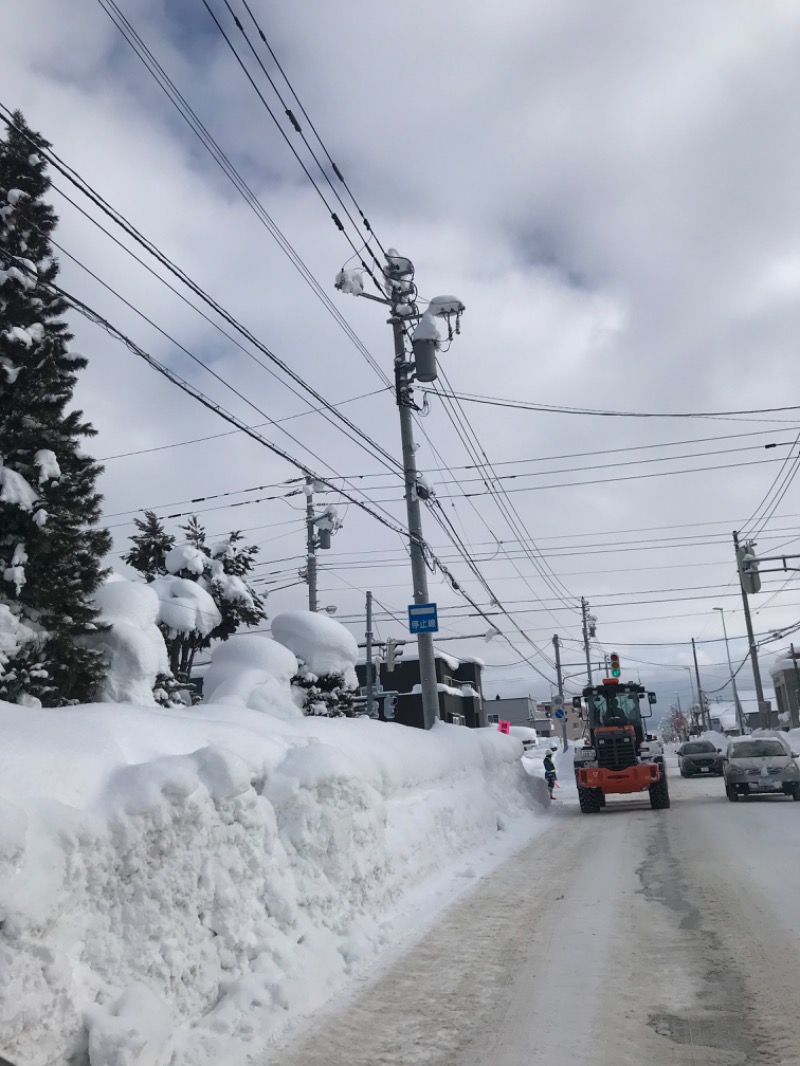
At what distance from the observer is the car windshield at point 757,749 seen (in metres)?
21.2

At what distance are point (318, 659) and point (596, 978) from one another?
72.4ft

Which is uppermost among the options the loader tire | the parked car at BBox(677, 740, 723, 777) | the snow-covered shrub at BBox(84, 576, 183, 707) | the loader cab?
the snow-covered shrub at BBox(84, 576, 183, 707)

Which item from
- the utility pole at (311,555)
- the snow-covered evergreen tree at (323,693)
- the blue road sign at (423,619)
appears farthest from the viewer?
the utility pole at (311,555)

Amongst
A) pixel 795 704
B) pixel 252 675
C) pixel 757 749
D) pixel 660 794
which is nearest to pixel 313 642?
pixel 252 675

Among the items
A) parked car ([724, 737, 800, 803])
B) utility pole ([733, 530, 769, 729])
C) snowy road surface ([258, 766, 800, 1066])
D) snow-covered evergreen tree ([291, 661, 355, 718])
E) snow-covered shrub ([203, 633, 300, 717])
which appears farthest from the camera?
utility pole ([733, 530, 769, 729])

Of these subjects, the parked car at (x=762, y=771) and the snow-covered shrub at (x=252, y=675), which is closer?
the parked car at (x=762, y=771)

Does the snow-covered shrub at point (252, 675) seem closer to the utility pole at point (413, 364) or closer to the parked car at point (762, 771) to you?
the utility pole at point (413, 364)

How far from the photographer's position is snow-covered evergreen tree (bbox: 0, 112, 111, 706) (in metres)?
14.2

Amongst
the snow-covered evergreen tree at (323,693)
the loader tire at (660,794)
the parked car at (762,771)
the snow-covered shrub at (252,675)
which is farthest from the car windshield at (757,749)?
the snow-covered evergreen tree at (323,693)

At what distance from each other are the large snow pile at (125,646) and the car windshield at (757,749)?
14581mm

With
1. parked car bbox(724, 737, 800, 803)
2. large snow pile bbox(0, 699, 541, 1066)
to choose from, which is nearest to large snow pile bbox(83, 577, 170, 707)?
large snow pile bbox(0, 699, 541, 1066)

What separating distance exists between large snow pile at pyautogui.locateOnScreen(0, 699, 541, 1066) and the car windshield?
49.9 ft

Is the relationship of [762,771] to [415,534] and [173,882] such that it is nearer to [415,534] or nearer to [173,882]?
[415,534]

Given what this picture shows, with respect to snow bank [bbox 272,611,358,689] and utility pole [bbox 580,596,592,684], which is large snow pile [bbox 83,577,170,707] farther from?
utility pole [bbox 580,596,592,684]
